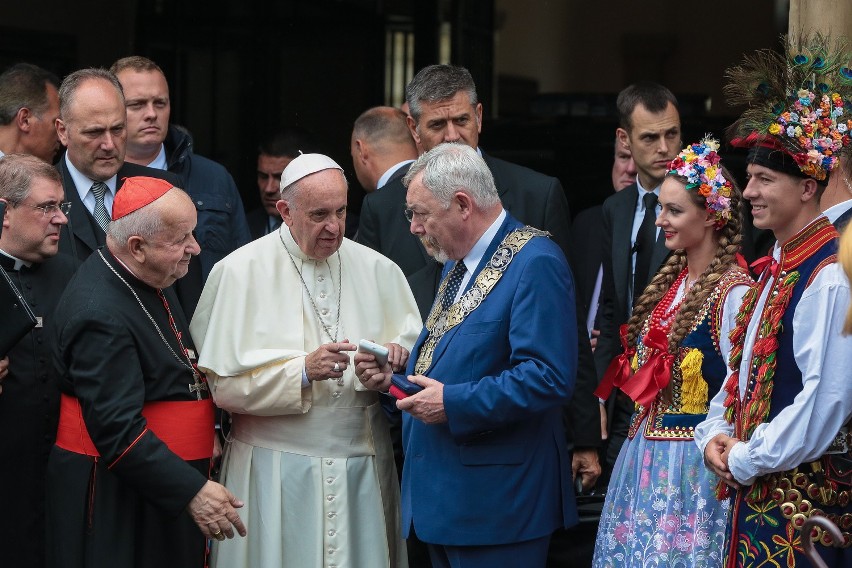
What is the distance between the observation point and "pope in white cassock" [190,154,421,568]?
4766 mm

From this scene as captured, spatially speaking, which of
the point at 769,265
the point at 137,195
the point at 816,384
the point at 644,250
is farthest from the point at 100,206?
the point at 816,384

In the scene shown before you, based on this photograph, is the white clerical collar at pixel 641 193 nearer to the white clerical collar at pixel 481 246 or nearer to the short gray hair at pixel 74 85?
the white clerical collar at pixel 481 246

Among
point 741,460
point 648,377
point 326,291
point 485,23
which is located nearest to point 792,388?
point 741,460

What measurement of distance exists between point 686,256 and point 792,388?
1.02 m

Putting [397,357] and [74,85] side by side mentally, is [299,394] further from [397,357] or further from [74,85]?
[74,85]

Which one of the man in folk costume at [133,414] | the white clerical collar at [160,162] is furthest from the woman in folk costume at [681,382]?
the white clerical collar at [160,162]

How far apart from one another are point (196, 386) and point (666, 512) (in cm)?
164

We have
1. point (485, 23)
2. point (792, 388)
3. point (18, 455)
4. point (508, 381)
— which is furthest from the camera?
point (485, 23)

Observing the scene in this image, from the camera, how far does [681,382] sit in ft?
15.1

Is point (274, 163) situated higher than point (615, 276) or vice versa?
point (274, 163)

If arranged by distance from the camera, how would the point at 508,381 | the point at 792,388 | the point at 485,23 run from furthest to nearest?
the point at 485,23, the point at 508,381, the point at 792,388

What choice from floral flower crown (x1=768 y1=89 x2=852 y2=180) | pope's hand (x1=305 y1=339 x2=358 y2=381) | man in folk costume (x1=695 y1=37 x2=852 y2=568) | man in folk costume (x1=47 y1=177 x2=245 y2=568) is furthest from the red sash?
floral flower crown (x1=768 y1=89 x2=852 y2=180)

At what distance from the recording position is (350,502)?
4.87 m

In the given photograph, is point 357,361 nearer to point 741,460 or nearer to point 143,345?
point 143,345
